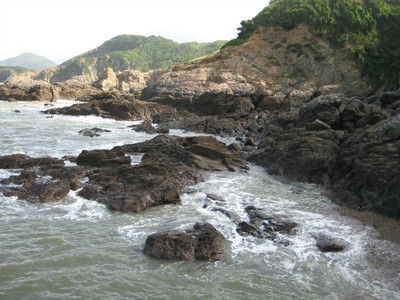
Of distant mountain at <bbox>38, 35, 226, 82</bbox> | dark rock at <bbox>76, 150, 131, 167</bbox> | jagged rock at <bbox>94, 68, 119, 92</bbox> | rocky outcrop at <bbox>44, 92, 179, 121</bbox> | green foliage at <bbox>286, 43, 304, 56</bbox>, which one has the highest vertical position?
distant mountain at <bbox>38, 35, 226, 82</bbox>

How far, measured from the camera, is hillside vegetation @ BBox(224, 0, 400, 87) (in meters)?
36.5

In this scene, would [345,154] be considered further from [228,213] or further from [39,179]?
[39,179]

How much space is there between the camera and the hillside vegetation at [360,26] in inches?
1436

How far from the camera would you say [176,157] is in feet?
49.8

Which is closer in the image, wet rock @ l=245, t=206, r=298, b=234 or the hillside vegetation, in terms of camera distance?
wet rock @ l=245, t=206, r=298, b=234

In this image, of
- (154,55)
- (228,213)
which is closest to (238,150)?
(228,213)

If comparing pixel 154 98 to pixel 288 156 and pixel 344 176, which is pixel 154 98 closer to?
pixel 288 156

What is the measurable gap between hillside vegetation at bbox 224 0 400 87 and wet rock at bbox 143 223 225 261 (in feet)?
117

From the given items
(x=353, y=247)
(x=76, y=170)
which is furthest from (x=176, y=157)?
(x=353, y=247)

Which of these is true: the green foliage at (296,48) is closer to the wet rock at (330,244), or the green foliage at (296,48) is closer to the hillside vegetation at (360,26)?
the hillside vegetation at (360,26)

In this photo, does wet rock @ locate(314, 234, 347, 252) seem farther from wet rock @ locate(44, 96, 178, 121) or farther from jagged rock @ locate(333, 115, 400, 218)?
wet rock @ locate(44, 96, 178, 121)

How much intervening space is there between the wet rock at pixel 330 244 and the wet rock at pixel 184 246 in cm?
214

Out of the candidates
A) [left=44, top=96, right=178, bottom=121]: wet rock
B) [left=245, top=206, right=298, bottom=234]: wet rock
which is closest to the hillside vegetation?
[left=44, top=96, right=178, bottom=121]: wet rock

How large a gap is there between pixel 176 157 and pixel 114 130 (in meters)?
10.3
